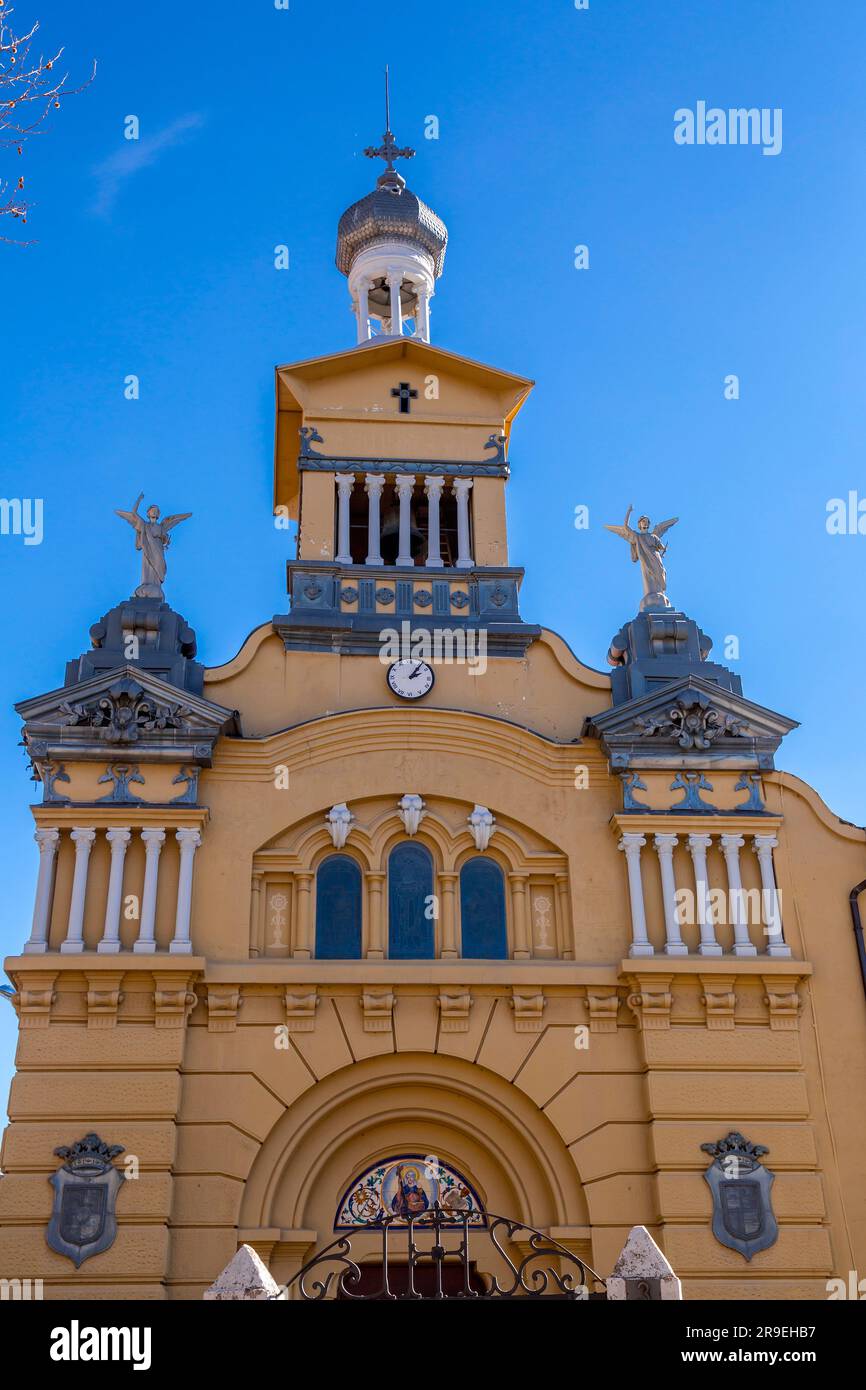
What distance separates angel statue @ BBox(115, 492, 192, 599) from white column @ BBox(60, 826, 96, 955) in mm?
4029

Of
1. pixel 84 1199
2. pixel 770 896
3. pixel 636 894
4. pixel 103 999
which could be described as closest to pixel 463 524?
pixel 636 894

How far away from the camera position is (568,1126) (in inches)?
694

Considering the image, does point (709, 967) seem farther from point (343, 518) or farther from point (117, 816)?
point (343, 518)

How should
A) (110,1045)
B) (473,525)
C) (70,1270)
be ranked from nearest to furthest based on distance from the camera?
(70,1270) → (110,1045) → (473,525)

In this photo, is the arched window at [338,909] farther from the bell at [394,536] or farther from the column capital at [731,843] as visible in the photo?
the bell at [394,536]

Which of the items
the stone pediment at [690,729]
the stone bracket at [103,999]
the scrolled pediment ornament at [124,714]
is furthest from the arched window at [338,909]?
the stone pediment at [690,729]

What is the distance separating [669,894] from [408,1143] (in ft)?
15.3

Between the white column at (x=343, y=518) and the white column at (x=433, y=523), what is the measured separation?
4.01ft

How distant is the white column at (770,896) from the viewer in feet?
61.4

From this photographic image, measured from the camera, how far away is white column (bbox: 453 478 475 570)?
21922 mm

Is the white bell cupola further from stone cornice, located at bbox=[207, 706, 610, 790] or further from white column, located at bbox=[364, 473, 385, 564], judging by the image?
stone cornice, located at bbox=[207, 706, 610, 790]

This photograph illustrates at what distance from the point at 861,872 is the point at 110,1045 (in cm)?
1022
